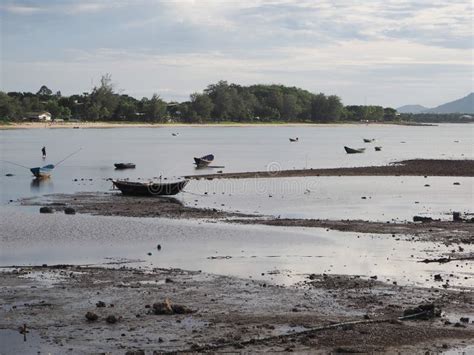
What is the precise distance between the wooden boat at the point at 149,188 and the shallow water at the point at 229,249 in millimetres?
9430

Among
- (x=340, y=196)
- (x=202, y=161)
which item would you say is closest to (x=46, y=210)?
(x=340, y=196)

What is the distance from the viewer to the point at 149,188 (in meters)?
41.9

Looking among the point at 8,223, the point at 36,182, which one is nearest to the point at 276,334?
the point at 8,223

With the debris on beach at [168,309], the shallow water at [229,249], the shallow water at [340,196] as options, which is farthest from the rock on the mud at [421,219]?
the debris on beach at [168,309]

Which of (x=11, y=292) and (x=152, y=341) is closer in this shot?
(x=152, y=341)

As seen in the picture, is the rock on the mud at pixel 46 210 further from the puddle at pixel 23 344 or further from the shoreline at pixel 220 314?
the puddle at pixel 23 344

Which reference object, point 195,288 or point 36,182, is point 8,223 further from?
point 36,182

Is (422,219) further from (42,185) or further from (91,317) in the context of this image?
(42,185)

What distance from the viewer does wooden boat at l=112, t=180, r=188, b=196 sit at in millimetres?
41938

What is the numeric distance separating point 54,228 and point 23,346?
637 inches

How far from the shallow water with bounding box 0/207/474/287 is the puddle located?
23.5 feet

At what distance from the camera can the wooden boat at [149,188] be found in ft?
138

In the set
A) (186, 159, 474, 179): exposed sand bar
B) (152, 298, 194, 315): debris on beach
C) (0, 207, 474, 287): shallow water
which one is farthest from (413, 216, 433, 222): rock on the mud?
(186, 159, 474, 179): exposed sand bar

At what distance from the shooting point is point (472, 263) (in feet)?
72.1
